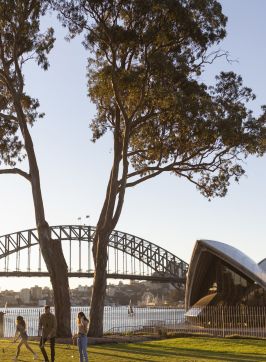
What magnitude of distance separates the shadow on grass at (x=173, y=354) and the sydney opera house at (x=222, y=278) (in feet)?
41.2

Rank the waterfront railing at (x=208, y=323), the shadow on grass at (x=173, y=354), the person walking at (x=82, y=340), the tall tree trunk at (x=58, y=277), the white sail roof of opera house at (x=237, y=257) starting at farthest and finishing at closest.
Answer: the white sail roof of opera house at (x=237, y=257) < the waterfront railing at (x=208, y=323) < the tall tree trunk at (x=58, y=277) < the shadow on grass at (x=173, y=354) < the person walking at (x=82, y=340)

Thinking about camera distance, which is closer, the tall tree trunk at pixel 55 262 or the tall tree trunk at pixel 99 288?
the tall tree trunk at pixel 55 262

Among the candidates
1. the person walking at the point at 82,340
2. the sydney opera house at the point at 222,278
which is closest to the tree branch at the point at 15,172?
the person walking at the point at 82,340

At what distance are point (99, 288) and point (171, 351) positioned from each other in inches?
233

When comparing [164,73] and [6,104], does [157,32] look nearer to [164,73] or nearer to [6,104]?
[164,73]

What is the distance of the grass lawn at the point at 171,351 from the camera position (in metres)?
16.7

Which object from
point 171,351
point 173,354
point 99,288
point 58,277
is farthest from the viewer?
point 99,288

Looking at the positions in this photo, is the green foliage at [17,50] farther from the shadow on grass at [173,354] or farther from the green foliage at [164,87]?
the shadow on grass at [173,354]

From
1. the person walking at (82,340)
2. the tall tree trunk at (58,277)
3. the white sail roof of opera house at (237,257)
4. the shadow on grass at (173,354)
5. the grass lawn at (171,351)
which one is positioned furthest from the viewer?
the white sail roof of opera house at (237,257)

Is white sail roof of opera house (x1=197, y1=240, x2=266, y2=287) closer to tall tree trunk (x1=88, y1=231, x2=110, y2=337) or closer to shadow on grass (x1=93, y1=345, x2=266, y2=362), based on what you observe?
tall tree trunk (x1=88, y1=231, x2=110, y2=337)

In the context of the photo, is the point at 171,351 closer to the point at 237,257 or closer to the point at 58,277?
the point at 58,277

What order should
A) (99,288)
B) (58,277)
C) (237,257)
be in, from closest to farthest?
(58,277) < (99,288) < (237,257)

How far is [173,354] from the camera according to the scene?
58.5 ft

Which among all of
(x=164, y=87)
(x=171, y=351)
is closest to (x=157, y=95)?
(x=164, y=87)
